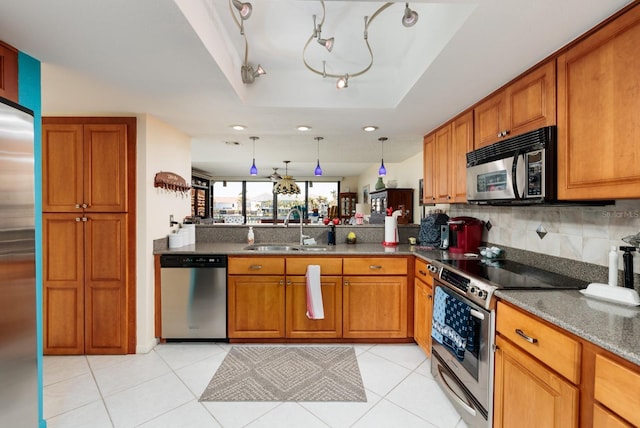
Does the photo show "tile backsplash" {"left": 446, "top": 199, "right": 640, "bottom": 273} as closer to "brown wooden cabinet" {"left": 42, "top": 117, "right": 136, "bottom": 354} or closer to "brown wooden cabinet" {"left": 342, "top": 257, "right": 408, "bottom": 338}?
"brown wooden cabinet" {"left": 342, "top": 257, "right": 408, "bottom": 338}

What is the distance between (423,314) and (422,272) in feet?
1.17

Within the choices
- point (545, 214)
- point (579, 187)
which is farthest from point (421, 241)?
point (579, 187)

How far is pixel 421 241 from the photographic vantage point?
3121 mm

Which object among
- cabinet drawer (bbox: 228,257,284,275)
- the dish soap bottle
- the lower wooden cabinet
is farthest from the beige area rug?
the dish soap bottle

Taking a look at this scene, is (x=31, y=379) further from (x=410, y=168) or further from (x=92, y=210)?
(x=410, y=168)

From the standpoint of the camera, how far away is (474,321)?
1.70 metres

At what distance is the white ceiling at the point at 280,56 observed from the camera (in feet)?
4.25

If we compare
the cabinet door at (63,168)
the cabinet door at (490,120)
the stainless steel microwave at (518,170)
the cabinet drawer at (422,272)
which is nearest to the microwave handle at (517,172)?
the stainless steel microwave at (518,170)

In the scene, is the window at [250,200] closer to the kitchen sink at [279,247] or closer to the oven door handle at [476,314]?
the kitchen sink at [279,247]

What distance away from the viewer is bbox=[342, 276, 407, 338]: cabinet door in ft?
9.11

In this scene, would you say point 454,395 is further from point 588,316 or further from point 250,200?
point 250,200

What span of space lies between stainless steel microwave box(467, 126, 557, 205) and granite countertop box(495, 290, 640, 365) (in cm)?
52

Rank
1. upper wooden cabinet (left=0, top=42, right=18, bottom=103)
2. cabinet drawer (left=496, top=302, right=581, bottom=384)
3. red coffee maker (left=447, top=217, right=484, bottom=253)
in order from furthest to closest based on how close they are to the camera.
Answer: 1. red coffee maker (left=447, top=217, right=484, bottom=253)
2. upper wooden cabinet (left=0, top=42, right=18, bottom=103)
3. cabinet drawer (left=496, top=302, right=581, bottom=384)

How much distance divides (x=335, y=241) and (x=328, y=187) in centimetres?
674
